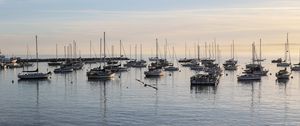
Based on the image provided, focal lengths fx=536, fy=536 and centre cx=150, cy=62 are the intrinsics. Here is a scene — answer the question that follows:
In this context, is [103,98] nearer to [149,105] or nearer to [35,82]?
[149,105]

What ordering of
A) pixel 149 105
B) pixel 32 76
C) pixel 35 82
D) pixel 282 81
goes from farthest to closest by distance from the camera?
pixel 32 76, pixel 282 81, pixel 35 82, pixel 149 105

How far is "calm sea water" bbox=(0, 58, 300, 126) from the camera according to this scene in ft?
193

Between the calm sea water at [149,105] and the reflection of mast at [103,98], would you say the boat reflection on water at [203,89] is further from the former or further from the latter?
the reflection of mast at [103,98]

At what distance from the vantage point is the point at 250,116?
203ft

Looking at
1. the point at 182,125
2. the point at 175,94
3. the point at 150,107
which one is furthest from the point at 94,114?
the point at 175,94

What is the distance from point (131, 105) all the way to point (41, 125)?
18.8m

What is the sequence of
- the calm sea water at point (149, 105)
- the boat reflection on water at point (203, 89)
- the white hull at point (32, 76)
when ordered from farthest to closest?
the white hull at point (32, 76), the boat reflection on water at point (203, 89), the calm sea water at point (149, 105)

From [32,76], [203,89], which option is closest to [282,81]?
[203,89]

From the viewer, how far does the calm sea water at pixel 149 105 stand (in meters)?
58.7

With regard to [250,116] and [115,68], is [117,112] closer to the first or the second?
[250,116]

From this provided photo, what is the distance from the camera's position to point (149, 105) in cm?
7225

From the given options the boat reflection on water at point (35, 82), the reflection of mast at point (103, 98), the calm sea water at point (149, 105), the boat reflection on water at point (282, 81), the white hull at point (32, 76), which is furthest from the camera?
the white hull at point (32, 76)

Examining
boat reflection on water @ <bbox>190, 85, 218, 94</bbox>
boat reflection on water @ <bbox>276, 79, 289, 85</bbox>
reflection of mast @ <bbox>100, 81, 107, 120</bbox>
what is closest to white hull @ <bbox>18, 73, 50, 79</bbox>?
reflection of mast @ <bbox>100, 81, 107, 120</bbox>

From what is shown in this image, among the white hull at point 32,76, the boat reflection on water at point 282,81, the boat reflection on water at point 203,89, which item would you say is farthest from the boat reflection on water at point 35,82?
the boat reflection on water at point 282,81
